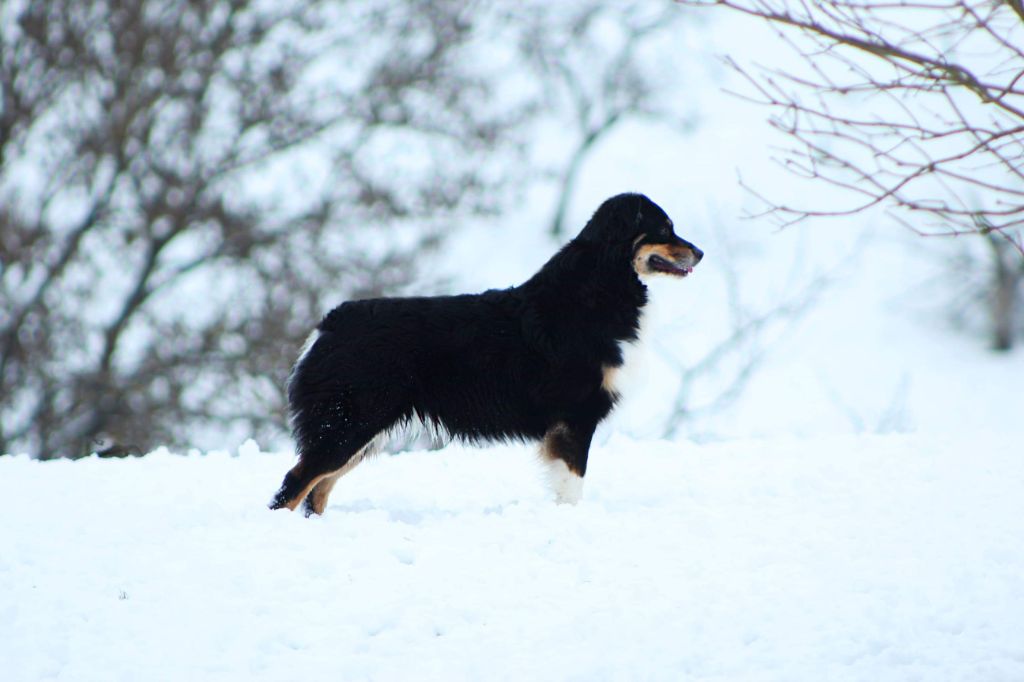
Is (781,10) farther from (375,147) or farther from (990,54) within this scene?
(375,147)

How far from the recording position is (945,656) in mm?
4828

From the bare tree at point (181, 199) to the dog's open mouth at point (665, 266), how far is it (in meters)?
9.80

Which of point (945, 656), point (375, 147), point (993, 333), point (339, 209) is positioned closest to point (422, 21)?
point (375, 147)

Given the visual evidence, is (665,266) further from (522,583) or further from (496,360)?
(522,583)

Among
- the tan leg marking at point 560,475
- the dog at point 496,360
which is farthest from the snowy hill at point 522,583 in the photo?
the dog at point 496,360

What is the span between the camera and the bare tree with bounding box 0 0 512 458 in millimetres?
16047

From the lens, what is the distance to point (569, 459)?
682cm

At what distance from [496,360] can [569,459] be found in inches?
31.9

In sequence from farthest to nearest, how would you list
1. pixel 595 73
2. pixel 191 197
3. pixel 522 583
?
pixel 595 73
pixel 191 197
pixel 522 583

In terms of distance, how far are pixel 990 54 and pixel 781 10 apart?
941mm

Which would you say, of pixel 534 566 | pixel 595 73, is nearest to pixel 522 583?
pixel 534 566

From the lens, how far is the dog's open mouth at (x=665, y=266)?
23.4ft

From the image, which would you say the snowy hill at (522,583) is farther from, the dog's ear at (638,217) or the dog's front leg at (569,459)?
the dog's ear at (638,217)

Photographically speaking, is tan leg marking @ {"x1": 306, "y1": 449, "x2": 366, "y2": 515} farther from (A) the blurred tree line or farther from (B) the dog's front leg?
(A) the blurred tree line
